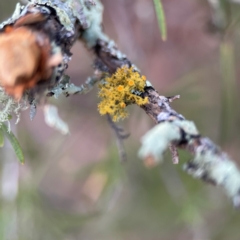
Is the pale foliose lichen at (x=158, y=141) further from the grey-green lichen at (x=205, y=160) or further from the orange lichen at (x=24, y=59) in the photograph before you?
the orange lichen at (x=24, y=59)

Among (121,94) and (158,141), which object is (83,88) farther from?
(158,141)

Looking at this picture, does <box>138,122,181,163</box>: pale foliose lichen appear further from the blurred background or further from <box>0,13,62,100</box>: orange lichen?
the blurred background

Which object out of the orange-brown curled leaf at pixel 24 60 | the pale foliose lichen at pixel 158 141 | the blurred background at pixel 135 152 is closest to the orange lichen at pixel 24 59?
the orange-brown curled leaf at pixel 24 60

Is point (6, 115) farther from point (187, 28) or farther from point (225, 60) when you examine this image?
point (187, 28)

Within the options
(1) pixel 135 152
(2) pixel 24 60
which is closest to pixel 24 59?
(2) pixel 24 60

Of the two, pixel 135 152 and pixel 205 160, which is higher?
pixel 135 152

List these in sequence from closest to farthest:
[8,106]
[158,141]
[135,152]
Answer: [158,141]
[8,106]
[135,152]

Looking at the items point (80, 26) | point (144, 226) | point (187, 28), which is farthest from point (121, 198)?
point (80, 26)

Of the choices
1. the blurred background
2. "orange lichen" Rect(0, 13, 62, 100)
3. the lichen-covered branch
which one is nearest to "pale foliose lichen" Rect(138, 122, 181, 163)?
the lichen-covered branch
